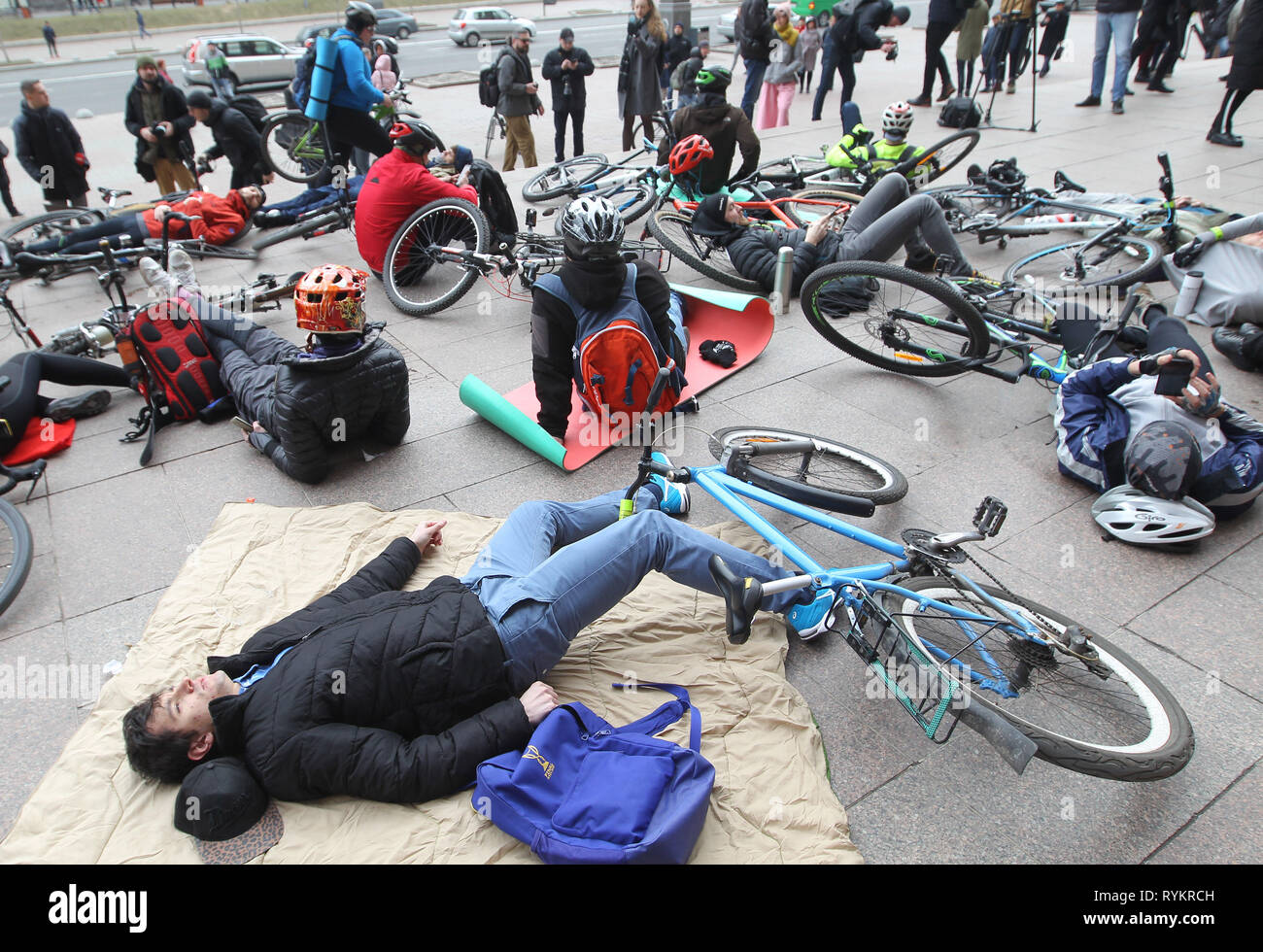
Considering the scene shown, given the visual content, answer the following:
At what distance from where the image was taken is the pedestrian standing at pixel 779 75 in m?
11.8

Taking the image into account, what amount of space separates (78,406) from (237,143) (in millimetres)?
5116

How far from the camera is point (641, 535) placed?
2965 mm

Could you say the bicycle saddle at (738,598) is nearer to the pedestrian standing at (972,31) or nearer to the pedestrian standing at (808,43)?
the pedestrian standing at (972,31)

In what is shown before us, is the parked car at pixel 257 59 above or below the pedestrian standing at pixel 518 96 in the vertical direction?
above

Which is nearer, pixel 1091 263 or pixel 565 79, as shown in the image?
pixel 1091 263

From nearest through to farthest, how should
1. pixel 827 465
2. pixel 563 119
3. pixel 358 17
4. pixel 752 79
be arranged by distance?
pixel 827 465 < pixel 358 17 < pixel 563 119 < pixel 752 79

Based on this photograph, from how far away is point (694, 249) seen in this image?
23.1 ft

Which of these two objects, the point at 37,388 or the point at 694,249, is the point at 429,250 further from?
the point at 37,388

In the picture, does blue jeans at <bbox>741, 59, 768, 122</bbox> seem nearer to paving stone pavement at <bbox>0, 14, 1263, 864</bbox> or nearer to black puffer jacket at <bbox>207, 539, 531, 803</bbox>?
paving stone pavement at <bbox>0, 14, 1263, 864</bbox>

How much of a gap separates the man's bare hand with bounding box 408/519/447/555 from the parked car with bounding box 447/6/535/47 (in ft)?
76.6

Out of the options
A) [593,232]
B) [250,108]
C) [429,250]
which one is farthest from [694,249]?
[250,108]

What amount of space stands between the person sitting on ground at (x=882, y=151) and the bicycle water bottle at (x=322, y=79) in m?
4.93

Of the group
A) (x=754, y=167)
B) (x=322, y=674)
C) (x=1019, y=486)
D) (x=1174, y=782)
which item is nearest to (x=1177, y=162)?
(x=754, y=167)

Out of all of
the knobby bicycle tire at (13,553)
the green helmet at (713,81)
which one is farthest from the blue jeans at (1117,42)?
the knobby bicycle tire at (13,553)
